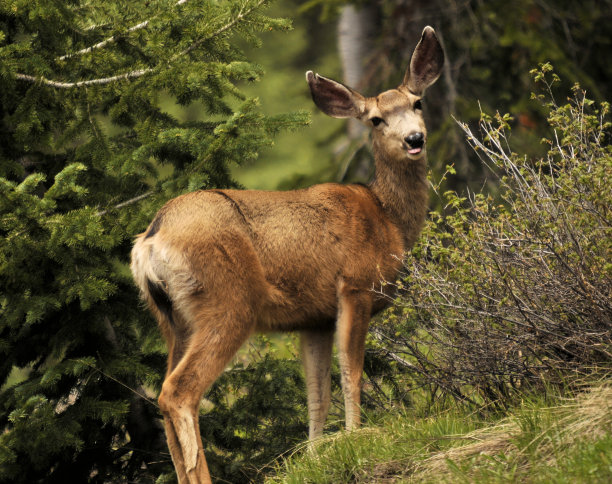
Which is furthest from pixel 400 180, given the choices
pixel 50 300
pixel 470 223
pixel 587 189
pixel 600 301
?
pixel 50 300

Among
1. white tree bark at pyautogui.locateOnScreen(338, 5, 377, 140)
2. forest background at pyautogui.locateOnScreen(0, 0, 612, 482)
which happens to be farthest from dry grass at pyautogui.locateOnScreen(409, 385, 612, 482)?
white tree bark at pyautogui.locateOnScreen(338, 5, 377, 140)

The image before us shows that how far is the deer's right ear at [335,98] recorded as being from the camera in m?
6.52

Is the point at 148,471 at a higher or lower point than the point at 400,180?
lower

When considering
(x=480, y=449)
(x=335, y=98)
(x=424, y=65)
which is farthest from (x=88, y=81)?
(x=480, y=449)

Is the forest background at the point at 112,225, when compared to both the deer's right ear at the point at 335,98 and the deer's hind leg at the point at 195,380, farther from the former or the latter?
the deer's hind leg at the point at 195,380

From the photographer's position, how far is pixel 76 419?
5.92 meters

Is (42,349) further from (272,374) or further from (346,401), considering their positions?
(346,401)

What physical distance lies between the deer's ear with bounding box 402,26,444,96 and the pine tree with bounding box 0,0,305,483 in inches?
44.2

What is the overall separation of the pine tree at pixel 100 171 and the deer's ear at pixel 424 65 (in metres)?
1.12

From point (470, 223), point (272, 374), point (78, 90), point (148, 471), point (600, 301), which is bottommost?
point (148, 471)

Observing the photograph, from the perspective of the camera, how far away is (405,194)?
6.41 metres

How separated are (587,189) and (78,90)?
3.52 m

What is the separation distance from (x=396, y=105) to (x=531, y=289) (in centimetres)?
206

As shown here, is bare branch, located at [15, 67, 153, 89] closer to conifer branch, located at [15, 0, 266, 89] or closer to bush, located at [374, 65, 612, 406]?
conifer branch, located at [15, 0, 266, 89]
